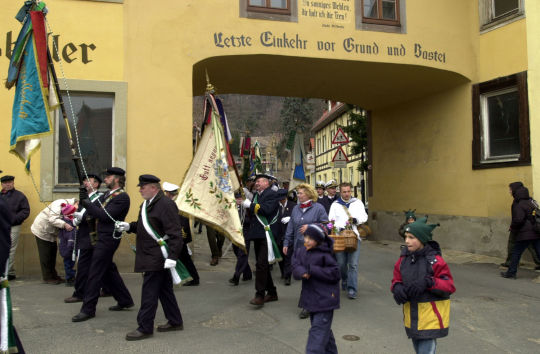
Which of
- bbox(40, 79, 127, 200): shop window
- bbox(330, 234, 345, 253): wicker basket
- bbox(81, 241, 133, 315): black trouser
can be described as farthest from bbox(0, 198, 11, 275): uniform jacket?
bbox(40, 79, 127, 200): shop window

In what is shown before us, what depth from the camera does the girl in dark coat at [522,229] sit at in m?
8.87

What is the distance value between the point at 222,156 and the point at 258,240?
140 centimetres

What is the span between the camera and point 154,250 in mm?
5473

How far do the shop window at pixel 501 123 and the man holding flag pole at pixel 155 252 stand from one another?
851 centimetres

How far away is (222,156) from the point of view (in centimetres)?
738

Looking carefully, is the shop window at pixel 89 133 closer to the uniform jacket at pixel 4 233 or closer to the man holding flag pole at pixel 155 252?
the man holding flag pole at pixel 155 252

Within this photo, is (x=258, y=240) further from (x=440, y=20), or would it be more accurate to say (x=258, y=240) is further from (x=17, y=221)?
(x=440, y=20)

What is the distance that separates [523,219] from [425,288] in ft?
20.4

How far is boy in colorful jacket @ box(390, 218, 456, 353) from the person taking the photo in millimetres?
3783

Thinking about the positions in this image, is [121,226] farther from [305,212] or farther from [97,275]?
[305,212]

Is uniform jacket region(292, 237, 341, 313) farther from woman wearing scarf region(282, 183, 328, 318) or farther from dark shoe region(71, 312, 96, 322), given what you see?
dark shoe region(71, 312, 96, 322)

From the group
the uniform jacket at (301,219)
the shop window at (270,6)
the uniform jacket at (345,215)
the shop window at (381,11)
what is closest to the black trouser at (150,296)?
the uniform jacket at (301,219)

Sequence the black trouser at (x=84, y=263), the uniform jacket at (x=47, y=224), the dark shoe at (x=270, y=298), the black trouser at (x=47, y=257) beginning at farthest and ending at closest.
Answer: the black trouser at (x=47, y=257), the uniform jacket at (x=47, y=224), the dark shoe at (x=270, y=298), the black trouser at (x=84, y=263)

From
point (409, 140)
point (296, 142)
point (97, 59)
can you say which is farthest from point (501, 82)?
point (97, 59)
